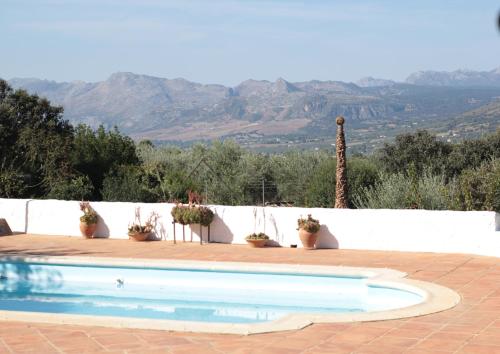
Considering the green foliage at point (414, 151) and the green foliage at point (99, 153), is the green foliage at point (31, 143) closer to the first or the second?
the green foliage at point (99, 153)

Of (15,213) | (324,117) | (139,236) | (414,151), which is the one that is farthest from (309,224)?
(324,117)

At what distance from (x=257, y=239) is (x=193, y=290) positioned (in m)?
2.54

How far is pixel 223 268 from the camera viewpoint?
1190 cm

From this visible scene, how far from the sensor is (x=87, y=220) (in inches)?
607

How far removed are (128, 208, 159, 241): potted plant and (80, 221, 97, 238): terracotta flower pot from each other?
81cm

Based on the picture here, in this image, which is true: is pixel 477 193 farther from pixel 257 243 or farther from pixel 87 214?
pixel 87 214

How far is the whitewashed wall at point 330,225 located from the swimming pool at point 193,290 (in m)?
2.22

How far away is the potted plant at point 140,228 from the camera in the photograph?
1502cm

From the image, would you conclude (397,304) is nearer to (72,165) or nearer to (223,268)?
(223,268)

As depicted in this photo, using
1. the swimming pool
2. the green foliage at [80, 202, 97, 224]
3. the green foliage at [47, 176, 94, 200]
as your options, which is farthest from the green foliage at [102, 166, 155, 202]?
the swimming pool

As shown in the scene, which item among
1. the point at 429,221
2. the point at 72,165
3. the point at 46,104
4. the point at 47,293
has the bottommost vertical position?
the point at 47,293

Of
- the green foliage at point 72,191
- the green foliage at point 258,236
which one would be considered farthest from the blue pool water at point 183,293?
the green foliage at point 72,191

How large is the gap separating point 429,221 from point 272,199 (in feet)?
49.0

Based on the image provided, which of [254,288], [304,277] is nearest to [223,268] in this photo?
[254,288]
